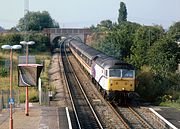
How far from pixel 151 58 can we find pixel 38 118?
1931 cm

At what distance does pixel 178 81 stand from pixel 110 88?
28.9ft

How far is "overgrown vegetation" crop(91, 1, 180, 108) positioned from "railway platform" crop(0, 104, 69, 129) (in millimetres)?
8190

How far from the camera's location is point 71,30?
10125 centimetres

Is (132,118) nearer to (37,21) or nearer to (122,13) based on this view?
(122,13)

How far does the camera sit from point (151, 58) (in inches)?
1603

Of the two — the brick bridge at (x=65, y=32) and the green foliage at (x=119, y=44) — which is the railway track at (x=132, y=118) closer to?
the green foliage at (x=119, y=44)

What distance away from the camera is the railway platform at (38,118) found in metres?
21.5

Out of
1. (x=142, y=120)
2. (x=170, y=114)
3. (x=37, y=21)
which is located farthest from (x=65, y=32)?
(x=142, y=120)

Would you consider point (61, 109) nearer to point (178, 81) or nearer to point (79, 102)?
point (79, 102)

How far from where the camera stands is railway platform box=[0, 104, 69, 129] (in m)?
21.5

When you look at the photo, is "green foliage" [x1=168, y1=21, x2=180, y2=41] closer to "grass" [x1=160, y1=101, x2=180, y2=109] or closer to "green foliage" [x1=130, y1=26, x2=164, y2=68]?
"green foliage" [x1=130, y1=26, x2=164, y2=68]

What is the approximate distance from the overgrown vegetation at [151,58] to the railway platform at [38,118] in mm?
8190

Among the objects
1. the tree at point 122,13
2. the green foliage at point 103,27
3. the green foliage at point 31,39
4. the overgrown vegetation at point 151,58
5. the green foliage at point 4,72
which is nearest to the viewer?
the overgrown vegetation at point 151,58

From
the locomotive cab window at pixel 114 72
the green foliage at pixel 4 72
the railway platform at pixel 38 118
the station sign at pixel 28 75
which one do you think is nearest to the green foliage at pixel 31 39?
the green foliage at pixel 4 72
